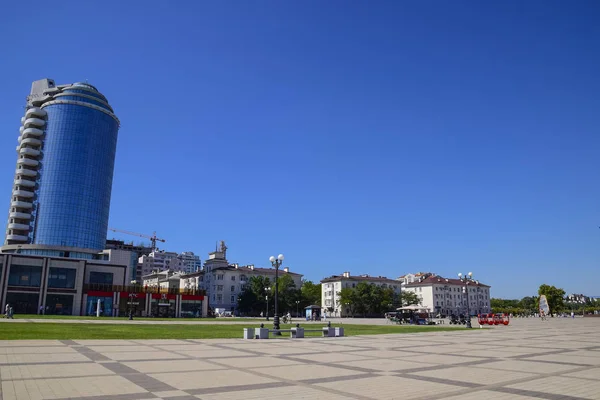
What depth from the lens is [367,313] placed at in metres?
118

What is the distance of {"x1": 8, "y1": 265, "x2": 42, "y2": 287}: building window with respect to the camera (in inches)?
2936

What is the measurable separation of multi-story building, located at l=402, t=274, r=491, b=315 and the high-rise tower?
329 ft

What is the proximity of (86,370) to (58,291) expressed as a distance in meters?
75.4

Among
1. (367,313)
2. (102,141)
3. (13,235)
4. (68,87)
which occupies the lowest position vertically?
(367,313)

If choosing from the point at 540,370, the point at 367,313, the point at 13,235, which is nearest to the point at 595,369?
the point at 540,370

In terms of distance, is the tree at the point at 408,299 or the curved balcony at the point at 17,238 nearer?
the curved balcony at the point at 17,238

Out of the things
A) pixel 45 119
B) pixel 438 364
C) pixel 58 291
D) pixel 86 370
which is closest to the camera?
pixel 86 370

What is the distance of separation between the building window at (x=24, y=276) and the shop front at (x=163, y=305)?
1969 centimetres

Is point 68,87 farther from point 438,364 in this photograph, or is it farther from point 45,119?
point 438,364

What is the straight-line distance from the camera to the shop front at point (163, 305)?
Answer: 276 ft

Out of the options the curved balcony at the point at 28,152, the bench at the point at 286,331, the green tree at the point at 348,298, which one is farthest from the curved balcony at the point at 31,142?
the bench at the point at 286,331

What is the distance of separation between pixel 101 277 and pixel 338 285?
7361 centimetres

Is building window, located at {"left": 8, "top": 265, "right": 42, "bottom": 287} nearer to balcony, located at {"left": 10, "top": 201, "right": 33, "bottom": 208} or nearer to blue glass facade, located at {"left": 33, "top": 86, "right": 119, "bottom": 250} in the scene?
blue glass facade, located at {"left": 33, "top": 86, "right": 119, "bottom": 250}

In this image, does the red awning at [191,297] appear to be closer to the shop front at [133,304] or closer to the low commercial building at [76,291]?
the low commercial building at [76,291]
